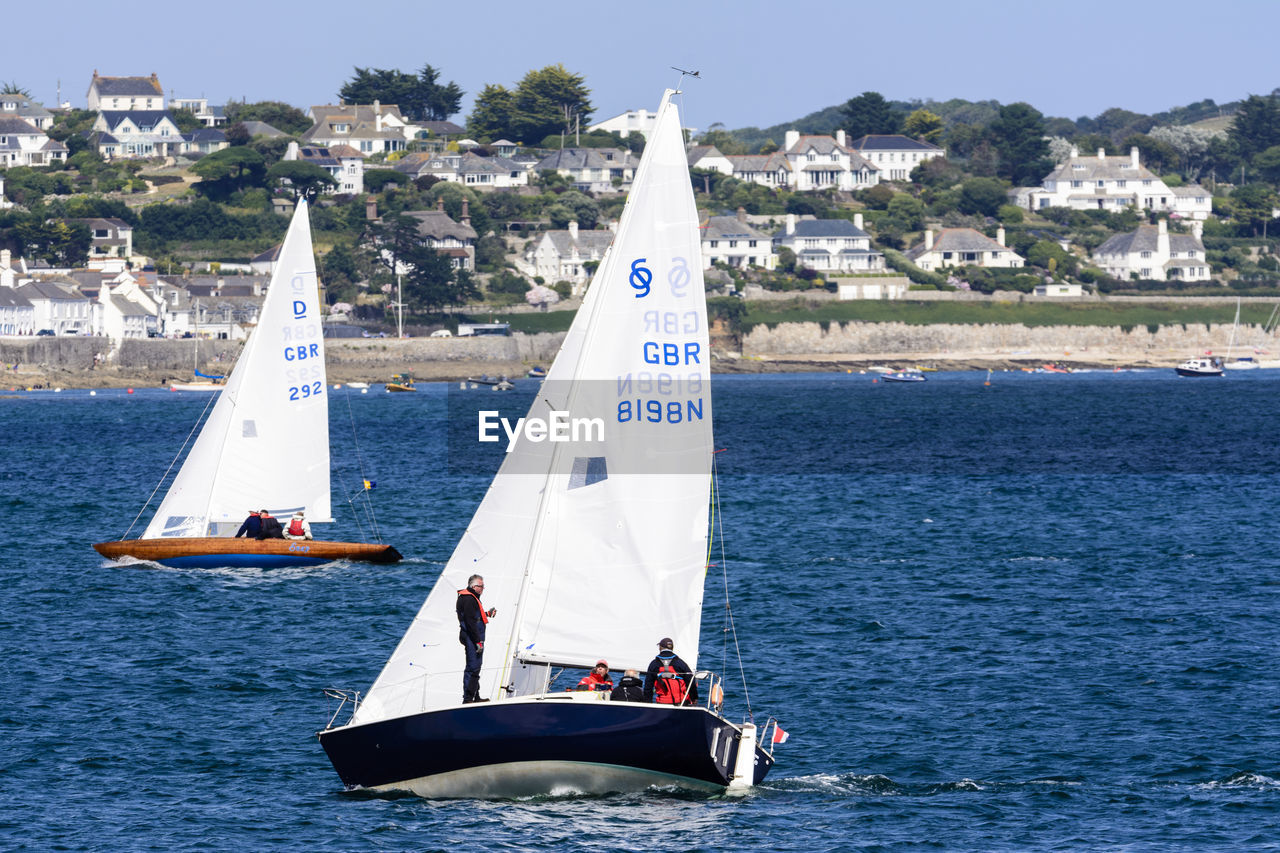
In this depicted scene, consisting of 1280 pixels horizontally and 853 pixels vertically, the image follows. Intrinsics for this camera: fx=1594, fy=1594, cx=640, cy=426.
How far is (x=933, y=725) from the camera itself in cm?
2772

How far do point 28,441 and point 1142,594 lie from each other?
73.0 meters

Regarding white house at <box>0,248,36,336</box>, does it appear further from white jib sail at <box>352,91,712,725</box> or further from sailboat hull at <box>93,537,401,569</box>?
white jib sail at <box>352,91,712,725</box>

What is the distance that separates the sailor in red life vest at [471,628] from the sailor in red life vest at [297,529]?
71.7ft

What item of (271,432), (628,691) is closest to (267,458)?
(271,432)

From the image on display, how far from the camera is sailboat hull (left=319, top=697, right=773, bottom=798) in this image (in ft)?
69.2

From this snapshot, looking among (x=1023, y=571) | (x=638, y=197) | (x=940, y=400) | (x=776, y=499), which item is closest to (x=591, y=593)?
(x=638, y=197)

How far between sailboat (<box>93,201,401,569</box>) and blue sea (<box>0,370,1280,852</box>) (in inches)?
34.3

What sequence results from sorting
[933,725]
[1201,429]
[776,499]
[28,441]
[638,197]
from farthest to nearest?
[1201,429] → [28,441] → [776,499] → [933,725] → [638,197]

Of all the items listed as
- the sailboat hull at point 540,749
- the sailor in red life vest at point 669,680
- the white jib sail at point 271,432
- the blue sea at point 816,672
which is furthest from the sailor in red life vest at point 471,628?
the white jib sail at point 271,432

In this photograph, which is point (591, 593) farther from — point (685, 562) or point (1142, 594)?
point (1142, 594)

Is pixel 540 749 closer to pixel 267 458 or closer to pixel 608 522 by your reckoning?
pixel 608 522

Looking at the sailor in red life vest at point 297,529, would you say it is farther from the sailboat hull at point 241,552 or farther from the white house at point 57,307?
the white house at point 57,307

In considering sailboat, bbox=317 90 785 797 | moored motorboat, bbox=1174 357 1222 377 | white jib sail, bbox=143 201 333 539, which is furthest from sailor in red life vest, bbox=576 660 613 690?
moored motorboat, bbox=1174 357 1222 377

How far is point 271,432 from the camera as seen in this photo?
43.4 m
